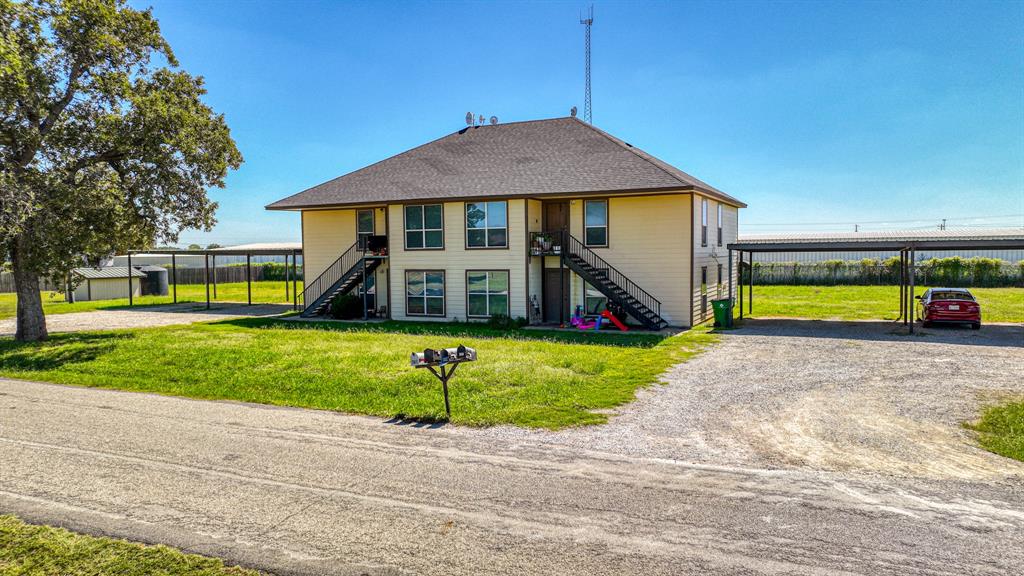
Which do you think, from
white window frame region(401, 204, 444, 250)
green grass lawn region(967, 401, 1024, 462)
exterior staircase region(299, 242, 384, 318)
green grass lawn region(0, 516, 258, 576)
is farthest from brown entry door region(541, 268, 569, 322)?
green grass lawn region(0, 516, 258, 576)

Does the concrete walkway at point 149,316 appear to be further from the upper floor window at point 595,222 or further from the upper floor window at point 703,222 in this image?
the upper floor window at point 703,222

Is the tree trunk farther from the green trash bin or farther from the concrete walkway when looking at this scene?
the green trash bin

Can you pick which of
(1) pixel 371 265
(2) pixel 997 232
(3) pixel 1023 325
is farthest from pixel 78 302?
(2) pixel 997 232

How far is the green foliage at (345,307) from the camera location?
2491 centimetres

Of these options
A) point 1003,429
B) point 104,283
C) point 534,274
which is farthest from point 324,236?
point 1003,429

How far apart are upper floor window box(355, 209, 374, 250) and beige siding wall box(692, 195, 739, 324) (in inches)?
520

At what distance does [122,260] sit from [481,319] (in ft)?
133

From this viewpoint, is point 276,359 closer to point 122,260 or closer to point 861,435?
point 861,435

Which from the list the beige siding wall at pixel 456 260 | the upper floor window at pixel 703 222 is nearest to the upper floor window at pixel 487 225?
the beige siding wall at pixel 456 260

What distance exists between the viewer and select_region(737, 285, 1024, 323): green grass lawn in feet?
81.8

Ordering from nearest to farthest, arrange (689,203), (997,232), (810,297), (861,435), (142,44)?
(861,435) → (142,44) → (689,203) → (810,297) → (997,232)

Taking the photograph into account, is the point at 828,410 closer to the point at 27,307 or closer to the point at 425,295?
the point at 425,295

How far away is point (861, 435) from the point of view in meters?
8.77

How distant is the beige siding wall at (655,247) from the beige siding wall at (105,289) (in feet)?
100
